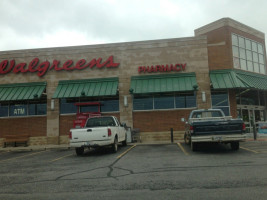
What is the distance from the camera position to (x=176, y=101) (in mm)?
18922

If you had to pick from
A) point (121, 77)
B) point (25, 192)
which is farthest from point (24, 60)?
point (25, 192)

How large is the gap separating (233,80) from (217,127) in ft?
30.8

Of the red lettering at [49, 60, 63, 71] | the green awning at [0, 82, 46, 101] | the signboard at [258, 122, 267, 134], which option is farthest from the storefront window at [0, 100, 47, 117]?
the signboard at [258, 122, 267, 134]

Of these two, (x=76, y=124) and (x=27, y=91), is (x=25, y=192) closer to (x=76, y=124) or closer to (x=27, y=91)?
(x=76, y=124)

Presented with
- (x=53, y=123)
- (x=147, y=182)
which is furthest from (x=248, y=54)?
(x=147, y=182)

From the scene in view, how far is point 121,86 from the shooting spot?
1948cm

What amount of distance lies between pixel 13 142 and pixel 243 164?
59.6 feet

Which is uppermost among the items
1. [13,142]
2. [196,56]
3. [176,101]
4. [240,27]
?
[240,27]

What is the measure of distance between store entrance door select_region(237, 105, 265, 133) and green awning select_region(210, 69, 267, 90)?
2.32 metres

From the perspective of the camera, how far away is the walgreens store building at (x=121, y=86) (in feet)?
61.2

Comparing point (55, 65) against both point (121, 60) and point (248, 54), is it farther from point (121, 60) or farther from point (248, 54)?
point (248, 54)

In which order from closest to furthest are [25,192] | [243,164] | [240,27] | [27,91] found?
[25,192]
[243,164]
[27,91]
[240,27]

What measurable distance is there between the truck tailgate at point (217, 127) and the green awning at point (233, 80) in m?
8.03

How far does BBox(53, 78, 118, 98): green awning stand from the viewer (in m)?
18.4
